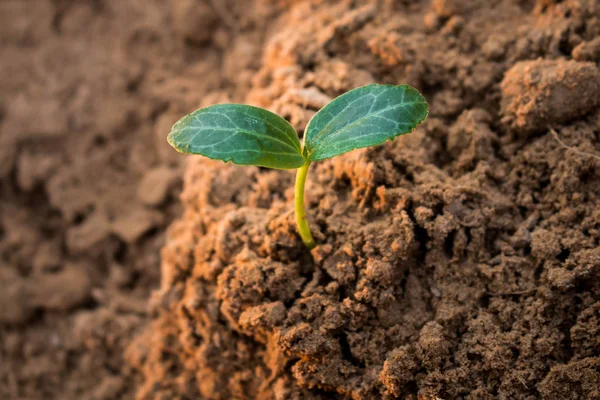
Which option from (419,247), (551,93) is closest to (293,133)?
(419,247)

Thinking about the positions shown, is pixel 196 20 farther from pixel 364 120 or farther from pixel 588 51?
pixel 588 51

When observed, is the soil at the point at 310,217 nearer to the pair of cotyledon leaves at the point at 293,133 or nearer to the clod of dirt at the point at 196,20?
the clod of dirt at the point at 196,20

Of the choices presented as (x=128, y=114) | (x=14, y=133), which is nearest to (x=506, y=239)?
(x=128, y=114)

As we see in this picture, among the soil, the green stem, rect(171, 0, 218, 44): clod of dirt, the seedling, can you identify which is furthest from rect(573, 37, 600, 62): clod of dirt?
rect(171, 0, 218, 44): clod of dirt

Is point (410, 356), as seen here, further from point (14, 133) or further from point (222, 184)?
point (14, 133)

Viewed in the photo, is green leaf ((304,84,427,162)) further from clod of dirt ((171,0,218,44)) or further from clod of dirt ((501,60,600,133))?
clod of dirt ((171,0,218,44))

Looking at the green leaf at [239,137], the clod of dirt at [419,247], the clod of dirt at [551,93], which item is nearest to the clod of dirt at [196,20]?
the clod of dirt at [419,247]
